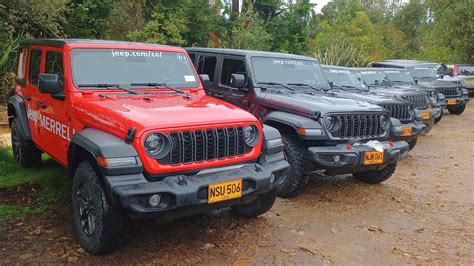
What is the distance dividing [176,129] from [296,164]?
7.16 ft

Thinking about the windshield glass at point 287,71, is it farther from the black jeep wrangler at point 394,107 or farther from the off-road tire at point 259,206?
the off-road tire at point 259,206

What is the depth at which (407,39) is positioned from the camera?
43188 millimetres

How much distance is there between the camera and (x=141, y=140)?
346 centimetres

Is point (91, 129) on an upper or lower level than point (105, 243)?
upper

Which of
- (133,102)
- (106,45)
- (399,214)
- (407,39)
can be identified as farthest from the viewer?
(407,39)

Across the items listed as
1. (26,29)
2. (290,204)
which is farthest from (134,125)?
(26,29)

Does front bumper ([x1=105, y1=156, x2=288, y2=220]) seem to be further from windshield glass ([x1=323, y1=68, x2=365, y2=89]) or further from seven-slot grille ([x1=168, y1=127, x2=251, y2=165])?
windshield glass ([x1=323, y1=68, x2=365, y2=89])

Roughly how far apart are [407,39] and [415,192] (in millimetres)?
40869

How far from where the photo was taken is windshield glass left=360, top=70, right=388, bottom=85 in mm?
10031

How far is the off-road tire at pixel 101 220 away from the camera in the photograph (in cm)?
351

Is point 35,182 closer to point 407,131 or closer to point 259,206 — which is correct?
point 259,206

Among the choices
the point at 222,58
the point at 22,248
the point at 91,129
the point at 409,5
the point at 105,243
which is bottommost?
the point at 22,248

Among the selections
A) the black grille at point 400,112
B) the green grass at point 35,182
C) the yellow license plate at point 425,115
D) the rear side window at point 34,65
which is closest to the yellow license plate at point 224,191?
the green grass at point 35,182

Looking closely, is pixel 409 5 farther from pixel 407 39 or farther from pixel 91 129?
pixel 91 129
